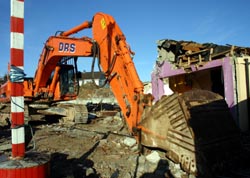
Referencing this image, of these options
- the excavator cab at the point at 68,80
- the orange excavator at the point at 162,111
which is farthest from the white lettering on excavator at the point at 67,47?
the excavator cab at the point at 68,80

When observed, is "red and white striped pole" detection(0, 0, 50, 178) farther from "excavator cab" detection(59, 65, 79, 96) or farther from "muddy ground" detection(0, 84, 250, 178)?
"excavator cab" detection(59, 65, 79, 96)

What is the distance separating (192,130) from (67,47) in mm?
5554

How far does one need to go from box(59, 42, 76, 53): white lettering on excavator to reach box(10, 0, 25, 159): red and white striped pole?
5745 mm

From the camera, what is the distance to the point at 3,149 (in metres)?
7.24

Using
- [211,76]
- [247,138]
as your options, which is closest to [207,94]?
[247,138]

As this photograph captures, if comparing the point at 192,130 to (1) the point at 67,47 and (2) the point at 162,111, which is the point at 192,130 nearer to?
(2) the point at 162,111

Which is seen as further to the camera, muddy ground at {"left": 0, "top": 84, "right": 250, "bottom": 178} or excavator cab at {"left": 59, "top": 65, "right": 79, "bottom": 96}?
excavator cab at {"left": 59, "top": 65, "right": 79, "bottom": 96}

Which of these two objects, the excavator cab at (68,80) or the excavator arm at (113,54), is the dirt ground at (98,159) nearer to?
the excavator arm at (113,54)

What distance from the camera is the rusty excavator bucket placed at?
5098 millimetres

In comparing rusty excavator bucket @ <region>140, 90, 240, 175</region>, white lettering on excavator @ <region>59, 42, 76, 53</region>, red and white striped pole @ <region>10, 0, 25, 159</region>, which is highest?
white lettering on excavator @ <region>59, 42, 76, 53</region>

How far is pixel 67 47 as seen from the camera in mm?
9398

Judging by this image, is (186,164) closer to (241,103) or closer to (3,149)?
(3,149)

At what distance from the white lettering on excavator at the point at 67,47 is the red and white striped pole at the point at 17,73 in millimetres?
5745

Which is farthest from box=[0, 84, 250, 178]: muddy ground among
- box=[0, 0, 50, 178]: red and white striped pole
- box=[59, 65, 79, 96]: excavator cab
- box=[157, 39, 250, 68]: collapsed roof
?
box=[59, 65, 79, 96]: excavator cab
